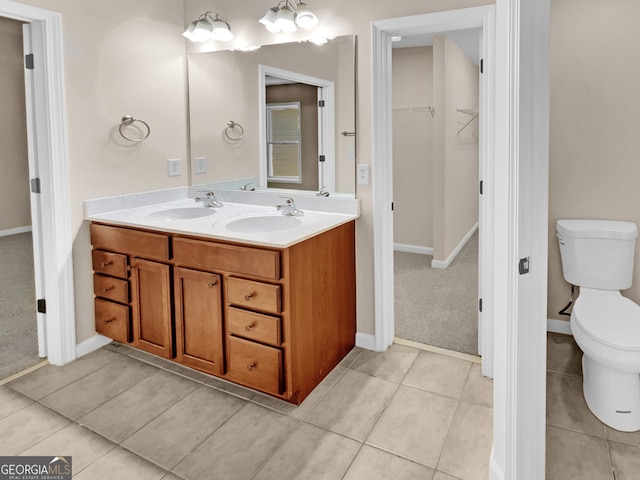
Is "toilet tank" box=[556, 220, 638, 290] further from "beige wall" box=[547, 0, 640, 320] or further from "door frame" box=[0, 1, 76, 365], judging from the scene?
"door frame" box=[0, 1, 76, 365]

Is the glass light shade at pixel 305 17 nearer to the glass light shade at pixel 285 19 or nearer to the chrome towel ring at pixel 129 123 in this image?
the glass light shade at pixel 285 19

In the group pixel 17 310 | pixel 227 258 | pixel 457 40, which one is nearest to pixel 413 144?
pixel 457 40

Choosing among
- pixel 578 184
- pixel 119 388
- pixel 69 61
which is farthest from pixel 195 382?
pixel 578 184

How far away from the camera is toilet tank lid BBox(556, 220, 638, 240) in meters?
2.48

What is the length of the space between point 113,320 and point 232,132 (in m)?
1.38

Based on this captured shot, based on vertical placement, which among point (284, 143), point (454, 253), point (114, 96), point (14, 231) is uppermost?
point (114, 96)

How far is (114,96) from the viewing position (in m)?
2.71

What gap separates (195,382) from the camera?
241 cm

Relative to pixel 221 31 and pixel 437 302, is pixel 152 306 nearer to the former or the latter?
pixel 221 31

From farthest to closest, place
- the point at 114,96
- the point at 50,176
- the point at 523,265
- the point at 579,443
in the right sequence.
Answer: the point at 114,96
the point at 50,176
the point at 579,443
the point at 523,265

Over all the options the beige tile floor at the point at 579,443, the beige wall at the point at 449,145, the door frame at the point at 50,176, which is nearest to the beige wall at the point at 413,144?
the beige wall at the point at 449,145

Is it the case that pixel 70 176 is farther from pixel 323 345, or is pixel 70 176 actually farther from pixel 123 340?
pixel 323 345

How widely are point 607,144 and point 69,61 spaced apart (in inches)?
120

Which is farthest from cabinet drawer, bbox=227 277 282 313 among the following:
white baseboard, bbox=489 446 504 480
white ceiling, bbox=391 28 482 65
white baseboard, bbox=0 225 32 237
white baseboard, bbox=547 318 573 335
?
white baseboard, bbox=0 225 32 237
